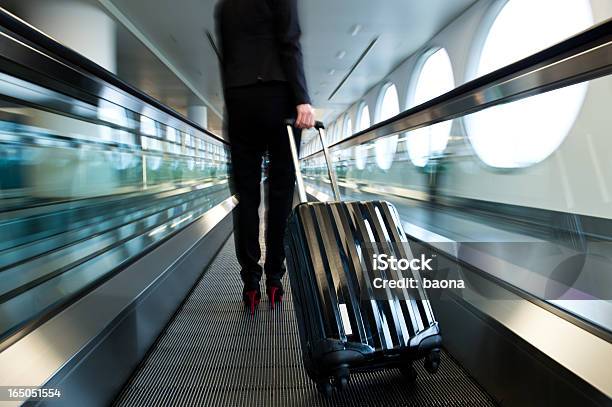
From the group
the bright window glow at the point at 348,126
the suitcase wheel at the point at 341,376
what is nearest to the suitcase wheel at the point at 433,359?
the suitcase wheel at the point at 341,376

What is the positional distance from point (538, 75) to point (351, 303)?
1.12 metres

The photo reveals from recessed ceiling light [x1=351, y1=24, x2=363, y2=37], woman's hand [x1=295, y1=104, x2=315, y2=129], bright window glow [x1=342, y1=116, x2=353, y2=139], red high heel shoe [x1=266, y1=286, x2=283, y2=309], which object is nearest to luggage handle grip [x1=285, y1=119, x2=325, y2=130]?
woman's hand [x1=295, y1=104, x2=315, y2=129]

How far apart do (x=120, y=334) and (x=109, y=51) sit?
1034 centimetres

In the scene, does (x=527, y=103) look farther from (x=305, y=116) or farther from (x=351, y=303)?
(x=351, y=303)

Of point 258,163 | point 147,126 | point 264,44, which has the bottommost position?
point 258,163

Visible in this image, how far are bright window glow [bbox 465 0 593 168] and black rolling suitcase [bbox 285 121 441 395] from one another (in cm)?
93

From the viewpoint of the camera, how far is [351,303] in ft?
4.99

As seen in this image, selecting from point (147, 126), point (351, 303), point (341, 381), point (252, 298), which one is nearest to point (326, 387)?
point (341, 381)

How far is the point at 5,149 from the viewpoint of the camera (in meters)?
1.45

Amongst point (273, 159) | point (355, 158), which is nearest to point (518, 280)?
point (273, 159)

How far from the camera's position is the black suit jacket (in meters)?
2.33

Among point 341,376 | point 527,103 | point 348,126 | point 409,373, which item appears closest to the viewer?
point 341,376

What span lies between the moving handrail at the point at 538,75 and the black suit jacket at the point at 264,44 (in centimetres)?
88

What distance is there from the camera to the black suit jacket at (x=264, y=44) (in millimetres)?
2334
